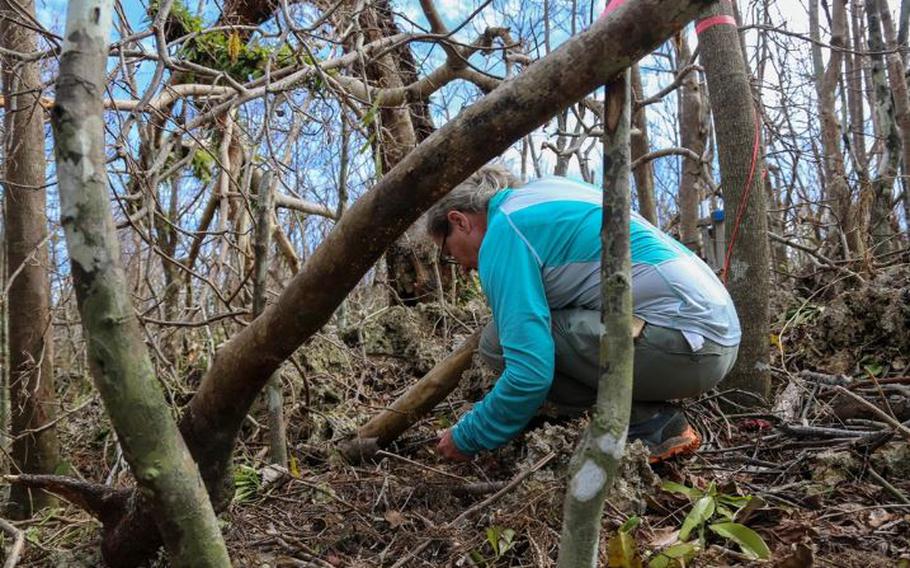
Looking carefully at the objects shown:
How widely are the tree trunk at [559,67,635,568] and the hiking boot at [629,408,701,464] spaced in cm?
119

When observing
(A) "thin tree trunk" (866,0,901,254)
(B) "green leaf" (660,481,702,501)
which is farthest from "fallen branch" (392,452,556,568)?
(A) "thin tree trunk" (866,0,901,254)

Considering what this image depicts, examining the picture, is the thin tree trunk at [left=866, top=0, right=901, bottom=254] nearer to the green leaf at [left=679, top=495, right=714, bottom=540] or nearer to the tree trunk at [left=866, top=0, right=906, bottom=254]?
the tree trunk at [left=866, top=0, right=906, bottom=254]

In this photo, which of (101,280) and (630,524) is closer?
(101,280)

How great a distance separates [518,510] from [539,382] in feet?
1.52

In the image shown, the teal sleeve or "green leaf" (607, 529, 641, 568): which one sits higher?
the teal sleeve

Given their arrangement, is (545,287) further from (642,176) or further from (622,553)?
(642,176)

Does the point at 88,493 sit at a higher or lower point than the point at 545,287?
lower

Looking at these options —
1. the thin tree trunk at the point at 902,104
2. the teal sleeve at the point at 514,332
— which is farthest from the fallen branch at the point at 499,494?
the thin tree trunk at the point at 902,104

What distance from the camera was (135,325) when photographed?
1.37 meters

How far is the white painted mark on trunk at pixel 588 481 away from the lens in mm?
1438

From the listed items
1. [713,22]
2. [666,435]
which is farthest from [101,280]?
[713,22]

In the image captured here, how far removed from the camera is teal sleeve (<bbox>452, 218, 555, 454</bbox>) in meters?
2.46

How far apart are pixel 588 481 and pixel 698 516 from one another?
0.78 m

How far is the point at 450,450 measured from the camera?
8.95 feet
